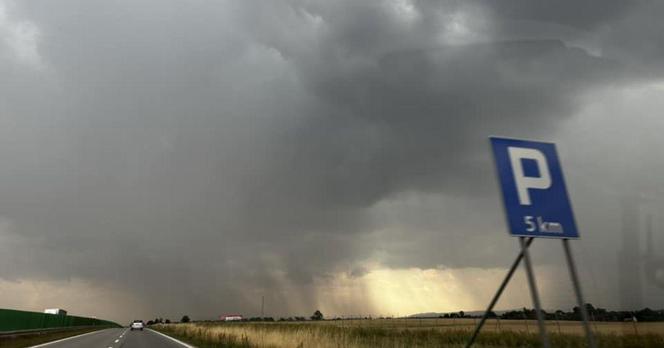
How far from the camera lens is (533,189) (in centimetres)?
676

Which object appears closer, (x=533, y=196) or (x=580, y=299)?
(x=580, y=299)

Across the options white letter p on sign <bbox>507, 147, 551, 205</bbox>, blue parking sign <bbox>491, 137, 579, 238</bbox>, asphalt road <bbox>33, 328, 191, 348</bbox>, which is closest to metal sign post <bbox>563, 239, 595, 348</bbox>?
blue parking sign <bbox>491, 137, 579, 238</bbox>

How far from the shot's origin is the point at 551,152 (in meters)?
7.10

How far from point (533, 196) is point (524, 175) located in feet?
1.03

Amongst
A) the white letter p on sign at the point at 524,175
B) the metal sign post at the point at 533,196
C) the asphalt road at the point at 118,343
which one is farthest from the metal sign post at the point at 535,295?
the asphalt road at the point at 118,343

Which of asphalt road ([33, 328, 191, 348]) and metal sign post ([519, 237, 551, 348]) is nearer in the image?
metal sign post ([519, 237, 551, 348])

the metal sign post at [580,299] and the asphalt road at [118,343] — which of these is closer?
the metal sign post at [580,299]

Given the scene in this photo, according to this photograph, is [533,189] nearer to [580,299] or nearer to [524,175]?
[524,175]

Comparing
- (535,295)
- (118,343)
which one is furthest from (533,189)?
(118,343)

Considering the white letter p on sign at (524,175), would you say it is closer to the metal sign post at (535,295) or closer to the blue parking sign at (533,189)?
the blue parking sign at (533,189)

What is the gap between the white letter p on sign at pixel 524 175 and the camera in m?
6.68

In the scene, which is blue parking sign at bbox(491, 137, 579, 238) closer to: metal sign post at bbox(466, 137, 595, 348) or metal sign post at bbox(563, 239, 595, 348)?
metal sign post at bbox(466, 137, 595, 348)

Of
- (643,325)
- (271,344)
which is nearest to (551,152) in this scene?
(271,344)

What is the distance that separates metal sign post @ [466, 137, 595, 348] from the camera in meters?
6.44
